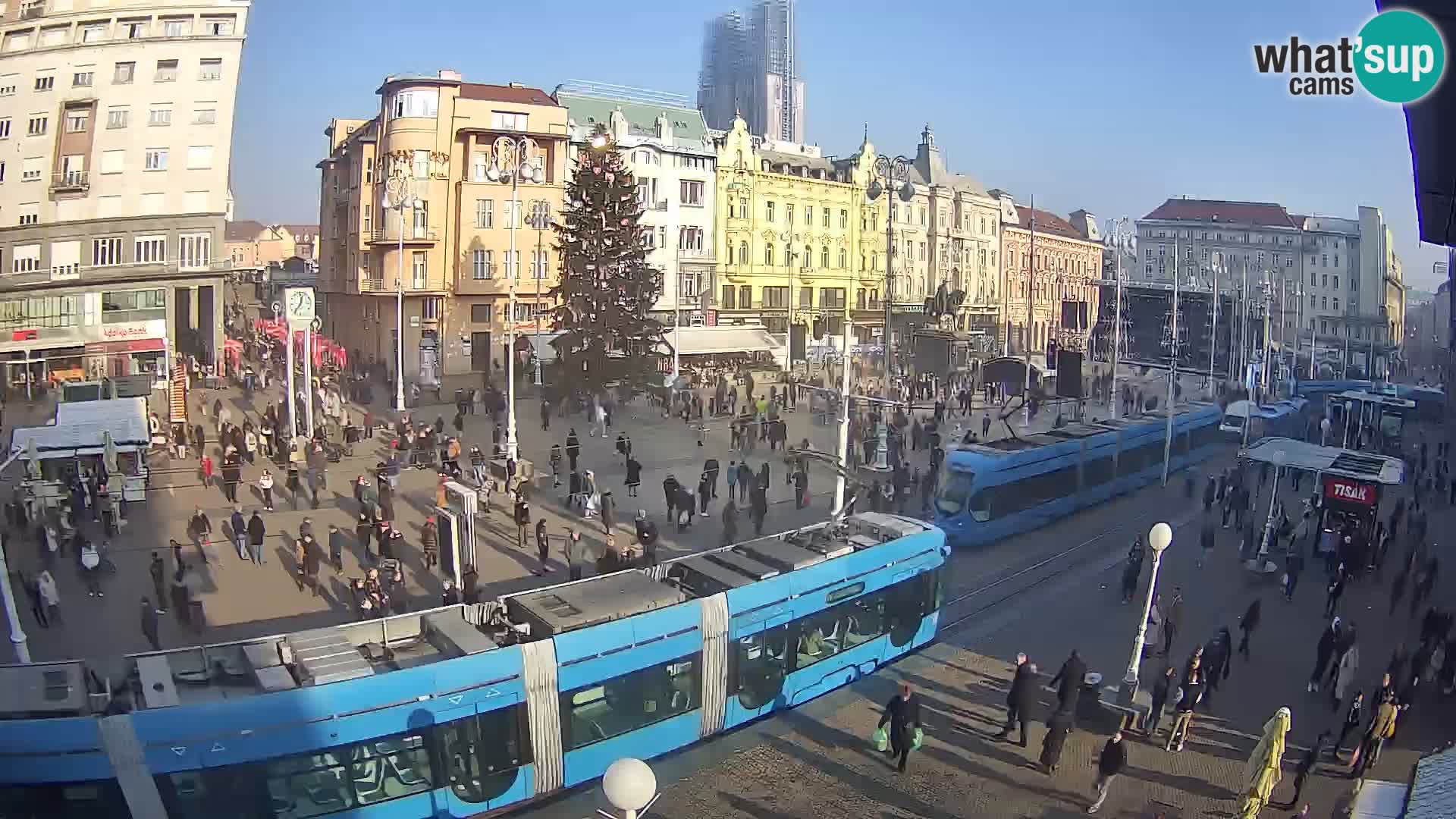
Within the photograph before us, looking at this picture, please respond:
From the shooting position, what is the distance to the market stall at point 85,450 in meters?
20.1

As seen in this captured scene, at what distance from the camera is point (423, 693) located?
9.03 meters

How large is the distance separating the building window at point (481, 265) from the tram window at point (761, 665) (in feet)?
122

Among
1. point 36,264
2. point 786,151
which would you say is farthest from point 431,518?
point 786,151

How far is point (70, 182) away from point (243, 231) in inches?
3635

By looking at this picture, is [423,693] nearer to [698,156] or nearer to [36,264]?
[36,264]

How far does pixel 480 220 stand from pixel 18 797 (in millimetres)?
40782

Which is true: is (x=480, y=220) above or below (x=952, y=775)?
above

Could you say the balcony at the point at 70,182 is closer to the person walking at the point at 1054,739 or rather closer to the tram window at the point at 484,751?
the tram window at the point at 484,751

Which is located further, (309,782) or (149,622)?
(149,622)

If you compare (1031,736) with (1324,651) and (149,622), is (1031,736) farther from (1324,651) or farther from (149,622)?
(149,622)

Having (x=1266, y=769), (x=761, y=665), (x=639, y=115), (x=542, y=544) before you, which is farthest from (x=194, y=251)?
(x=1266, y=769)

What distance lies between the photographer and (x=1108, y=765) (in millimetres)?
9945

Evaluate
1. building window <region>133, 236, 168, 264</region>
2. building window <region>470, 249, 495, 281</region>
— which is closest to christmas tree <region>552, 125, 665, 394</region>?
building window <region>470, 249, 495, 281</region>

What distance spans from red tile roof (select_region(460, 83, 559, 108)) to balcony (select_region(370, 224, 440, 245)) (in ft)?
21.4
